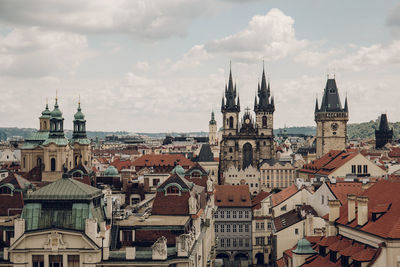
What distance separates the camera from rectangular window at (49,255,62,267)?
49.0 metres

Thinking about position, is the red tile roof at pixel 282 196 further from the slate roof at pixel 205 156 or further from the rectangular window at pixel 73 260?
the slate roof at pixel 205 156

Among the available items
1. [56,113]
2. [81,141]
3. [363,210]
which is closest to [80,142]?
[81,141]

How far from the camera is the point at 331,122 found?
190 m

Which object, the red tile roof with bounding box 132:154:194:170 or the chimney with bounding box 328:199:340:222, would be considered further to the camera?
the red tile roof with bounding box 132:154:194:170

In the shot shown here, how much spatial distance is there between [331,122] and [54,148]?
108m

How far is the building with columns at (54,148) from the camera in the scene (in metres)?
108

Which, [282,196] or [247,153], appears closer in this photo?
[282,196]

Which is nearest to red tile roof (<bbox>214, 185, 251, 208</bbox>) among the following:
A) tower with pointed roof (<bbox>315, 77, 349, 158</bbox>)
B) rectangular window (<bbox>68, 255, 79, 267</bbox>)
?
rectangular window (<bbox>68, 255, 79, 267</bbox>)

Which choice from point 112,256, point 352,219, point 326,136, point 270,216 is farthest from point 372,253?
point 326,136

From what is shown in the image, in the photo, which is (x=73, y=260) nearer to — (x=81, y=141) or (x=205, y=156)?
(x=81, y=141)

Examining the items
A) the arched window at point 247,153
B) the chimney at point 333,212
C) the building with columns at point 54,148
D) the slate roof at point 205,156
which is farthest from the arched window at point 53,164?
the arched window at point 247,153

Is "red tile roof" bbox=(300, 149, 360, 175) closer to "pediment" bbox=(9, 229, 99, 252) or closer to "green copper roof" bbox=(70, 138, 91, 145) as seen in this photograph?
"green copper roof" bbox=(70, 138, 91, 145)

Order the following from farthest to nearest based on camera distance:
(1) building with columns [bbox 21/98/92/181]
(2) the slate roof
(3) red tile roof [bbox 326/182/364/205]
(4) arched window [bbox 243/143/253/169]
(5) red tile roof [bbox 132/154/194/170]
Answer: (4) arched window [bbox 243/143/253/169], (2) the slate roof, (5) red tile roof [bbox 132/154/194/170], (1) building with columns [bbox 21/98/92/181], (3) red tile roof [bbox 326/182/364/205]

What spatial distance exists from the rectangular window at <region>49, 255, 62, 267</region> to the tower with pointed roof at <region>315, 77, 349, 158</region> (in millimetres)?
149396
